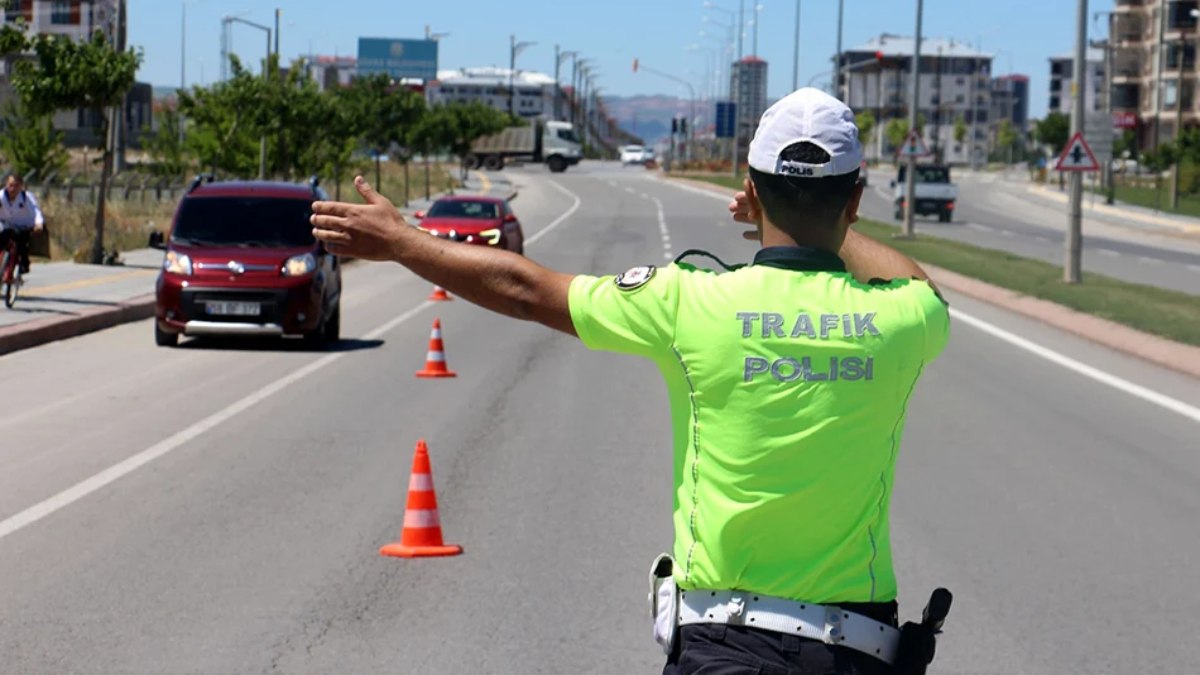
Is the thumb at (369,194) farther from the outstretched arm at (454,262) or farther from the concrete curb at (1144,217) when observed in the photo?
the concrete curb at (1144,217)

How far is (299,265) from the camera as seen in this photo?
813 inches

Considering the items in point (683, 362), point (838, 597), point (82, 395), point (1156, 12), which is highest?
point (1156, 12)

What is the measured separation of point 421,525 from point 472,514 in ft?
3.59

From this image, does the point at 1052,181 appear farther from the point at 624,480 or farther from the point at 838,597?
the point at 838,597

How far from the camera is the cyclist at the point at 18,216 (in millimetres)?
22734

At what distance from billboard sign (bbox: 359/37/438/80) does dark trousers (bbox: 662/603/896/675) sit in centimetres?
A: 15387

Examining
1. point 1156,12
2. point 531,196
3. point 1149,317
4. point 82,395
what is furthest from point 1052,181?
point 82,395

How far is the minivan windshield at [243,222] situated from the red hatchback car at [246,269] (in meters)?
0.01

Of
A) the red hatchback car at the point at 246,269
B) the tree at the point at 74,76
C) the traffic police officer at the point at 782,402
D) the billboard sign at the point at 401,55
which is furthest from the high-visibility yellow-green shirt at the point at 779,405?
the billboard sign at the point at 401,55

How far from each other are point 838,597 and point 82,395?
43.7ft

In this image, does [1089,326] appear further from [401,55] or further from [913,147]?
[401,55]

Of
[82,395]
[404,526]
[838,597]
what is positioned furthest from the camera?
[82,395]

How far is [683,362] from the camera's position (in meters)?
3.39

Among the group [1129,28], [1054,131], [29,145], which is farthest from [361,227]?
[1129,28]
